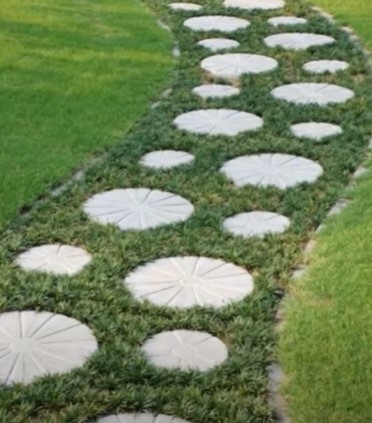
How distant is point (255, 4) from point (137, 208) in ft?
14.3

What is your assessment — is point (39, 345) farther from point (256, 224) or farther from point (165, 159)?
point (165, 159)

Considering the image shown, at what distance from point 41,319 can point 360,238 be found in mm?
1489

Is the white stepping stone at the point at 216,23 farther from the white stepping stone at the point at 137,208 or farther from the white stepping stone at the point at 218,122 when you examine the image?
the white stepping stone at the point at 137,208

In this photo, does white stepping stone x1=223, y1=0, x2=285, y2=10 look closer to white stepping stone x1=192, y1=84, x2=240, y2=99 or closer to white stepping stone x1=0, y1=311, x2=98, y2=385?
white stepping stone x1=192, y1=84, x2=240, y2=99

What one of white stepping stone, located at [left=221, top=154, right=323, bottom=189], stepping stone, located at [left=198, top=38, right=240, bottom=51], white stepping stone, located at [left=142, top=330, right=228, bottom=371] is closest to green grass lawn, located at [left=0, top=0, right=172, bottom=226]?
stepping stone, located at [left=198, top=38, right=240, bottom=51]

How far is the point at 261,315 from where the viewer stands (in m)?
3.62

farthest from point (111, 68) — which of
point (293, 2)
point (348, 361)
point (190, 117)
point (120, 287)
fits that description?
point (348, 361)

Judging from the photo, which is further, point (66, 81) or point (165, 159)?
point (66, 81)

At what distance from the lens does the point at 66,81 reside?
6.29 m

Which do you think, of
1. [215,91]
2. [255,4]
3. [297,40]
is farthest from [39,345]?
[255,4]

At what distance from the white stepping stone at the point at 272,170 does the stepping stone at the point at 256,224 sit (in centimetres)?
35

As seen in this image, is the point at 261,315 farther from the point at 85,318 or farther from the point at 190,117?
the point at 190,117

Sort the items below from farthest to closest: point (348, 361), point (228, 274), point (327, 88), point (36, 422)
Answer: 1. point (327, 88)
2. point (228, 274)
3. point (348, 361)
4. point (36, 422)

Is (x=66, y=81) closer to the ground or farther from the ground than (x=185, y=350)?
farther from the ground
